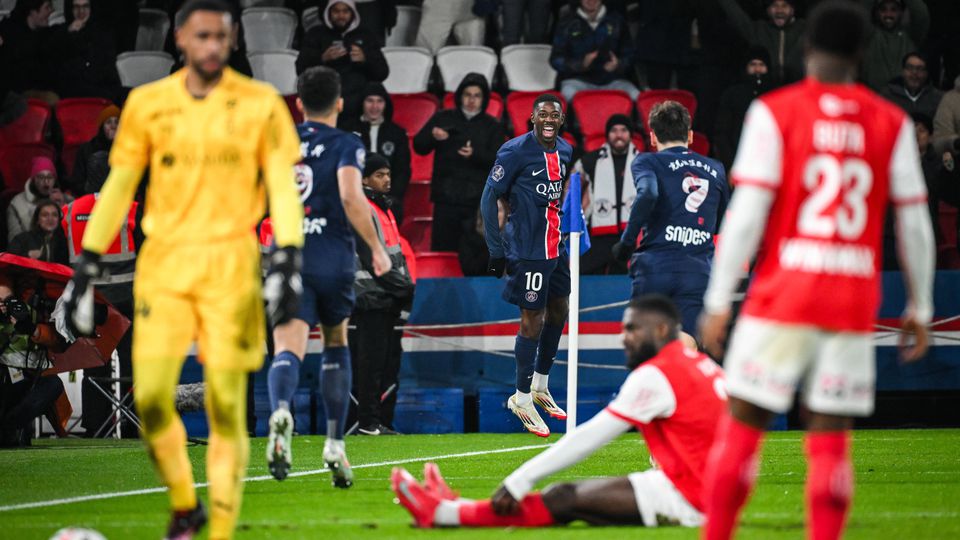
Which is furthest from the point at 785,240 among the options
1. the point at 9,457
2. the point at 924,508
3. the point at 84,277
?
the point at 9,457

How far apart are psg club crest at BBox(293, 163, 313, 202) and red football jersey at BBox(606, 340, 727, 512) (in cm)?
285

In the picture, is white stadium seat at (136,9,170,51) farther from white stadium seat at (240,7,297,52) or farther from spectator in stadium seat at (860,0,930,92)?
spectator in stadium seat at (860,0,930,92)

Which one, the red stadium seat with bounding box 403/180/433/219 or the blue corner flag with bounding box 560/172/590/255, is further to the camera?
the red stadium seat with bounding box 403/180/433/219

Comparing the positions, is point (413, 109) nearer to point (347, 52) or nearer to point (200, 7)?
point (347, 52)

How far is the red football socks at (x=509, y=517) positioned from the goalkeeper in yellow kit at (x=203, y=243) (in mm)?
1123

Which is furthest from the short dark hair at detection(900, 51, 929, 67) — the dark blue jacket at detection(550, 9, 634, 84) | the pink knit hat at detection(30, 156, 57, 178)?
the pink knit hat at detection(30, 156, 57, 178)

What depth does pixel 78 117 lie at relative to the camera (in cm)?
1800

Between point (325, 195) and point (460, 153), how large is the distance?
733 centimetres

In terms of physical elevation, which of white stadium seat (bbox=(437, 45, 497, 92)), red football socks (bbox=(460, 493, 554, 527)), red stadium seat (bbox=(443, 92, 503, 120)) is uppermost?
white stadium seat (bbox=(437, 45, 497, 92))

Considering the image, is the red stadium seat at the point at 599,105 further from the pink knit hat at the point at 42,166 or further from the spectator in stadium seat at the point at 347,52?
the pink knit hat at the point at 42,166

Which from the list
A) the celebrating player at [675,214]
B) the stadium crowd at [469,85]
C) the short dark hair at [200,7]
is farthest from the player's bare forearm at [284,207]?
the stadium crowd at [469,85]

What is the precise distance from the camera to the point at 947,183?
15.7m

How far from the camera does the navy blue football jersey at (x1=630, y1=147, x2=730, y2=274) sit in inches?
383

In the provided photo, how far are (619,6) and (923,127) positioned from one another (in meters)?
4.70
